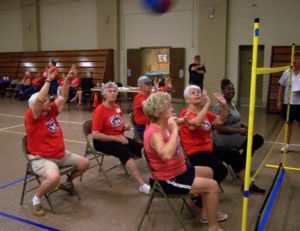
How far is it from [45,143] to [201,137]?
1.76 metres

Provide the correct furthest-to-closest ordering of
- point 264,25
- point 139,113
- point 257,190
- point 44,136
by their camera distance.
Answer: point 264,25, point 139,113, point 257,190, point 44,136

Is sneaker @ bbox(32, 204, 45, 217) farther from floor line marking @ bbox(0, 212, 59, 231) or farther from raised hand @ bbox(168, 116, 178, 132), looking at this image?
raised hand @ bbox(168, 116, 178, 132)

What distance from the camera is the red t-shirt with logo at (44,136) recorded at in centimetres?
364

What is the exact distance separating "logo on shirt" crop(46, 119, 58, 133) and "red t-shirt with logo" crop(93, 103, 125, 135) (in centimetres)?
61

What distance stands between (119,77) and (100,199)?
11.1 m

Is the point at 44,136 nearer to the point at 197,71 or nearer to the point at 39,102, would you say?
the point at 39,102

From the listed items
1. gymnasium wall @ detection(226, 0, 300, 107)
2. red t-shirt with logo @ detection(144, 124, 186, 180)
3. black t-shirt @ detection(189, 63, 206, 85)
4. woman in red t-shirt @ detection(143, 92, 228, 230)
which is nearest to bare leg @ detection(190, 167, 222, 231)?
woman in red t-shirt @ detection(143, 92, 228, 230)

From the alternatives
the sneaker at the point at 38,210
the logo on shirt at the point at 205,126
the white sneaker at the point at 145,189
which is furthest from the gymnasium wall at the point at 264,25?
the sneaker at the point at 38,210

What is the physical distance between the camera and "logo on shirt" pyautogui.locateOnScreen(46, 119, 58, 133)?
3.73 meters

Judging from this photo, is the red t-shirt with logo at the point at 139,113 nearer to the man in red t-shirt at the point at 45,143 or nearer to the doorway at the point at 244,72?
the man in red t-shirt at the point at 45,143

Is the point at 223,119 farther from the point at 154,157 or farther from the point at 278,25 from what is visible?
the point at 278,25

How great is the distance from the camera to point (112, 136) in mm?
4320

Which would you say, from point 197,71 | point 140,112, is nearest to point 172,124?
point 140,112

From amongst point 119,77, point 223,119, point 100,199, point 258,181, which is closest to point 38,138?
point 100,199
